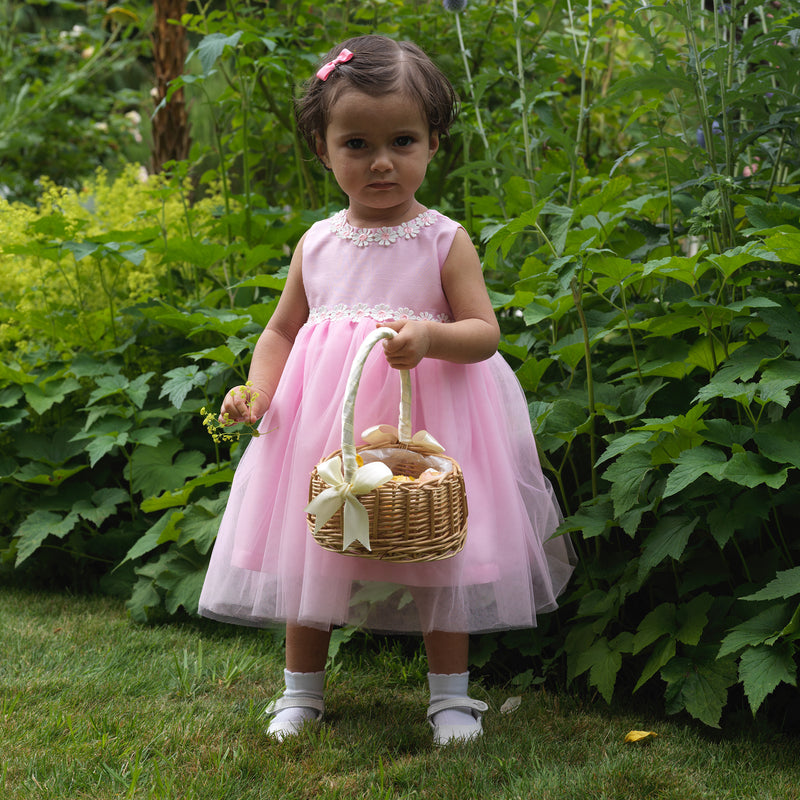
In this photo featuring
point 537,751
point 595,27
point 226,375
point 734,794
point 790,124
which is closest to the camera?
point 734,794

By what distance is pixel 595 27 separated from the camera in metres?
2.30

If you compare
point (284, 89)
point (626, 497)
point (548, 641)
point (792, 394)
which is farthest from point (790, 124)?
point (284, 89)

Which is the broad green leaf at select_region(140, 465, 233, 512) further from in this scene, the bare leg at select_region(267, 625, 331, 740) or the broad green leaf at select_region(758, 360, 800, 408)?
the broad green leaf at select_region(758, 360, 800, 408)

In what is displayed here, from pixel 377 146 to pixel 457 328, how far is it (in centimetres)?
37

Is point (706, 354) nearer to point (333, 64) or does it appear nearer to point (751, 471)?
point (751, 471)

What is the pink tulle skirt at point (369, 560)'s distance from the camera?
1.66m

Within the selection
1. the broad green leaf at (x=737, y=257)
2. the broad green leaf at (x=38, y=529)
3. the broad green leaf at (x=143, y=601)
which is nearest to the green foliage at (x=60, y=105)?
the broad green leaf at (x=38, y=529)

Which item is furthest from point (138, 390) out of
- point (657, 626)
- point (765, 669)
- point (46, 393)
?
point (765, 669)

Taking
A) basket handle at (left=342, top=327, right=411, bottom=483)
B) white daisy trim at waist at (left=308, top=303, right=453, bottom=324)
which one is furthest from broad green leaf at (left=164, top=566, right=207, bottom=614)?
basket handle at (left=342, top=327, right=411, bottom=483)

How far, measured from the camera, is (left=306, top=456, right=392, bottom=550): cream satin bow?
1379 millimetres

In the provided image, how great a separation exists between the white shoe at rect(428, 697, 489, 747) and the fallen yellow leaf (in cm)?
28

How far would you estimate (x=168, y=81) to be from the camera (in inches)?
161

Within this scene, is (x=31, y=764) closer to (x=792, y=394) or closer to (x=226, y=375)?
(x=226, y=375)

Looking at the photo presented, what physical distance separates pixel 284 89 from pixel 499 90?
0.84 meters
